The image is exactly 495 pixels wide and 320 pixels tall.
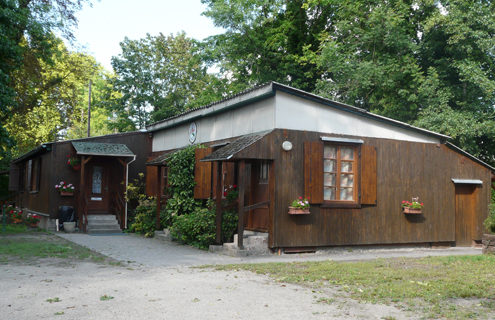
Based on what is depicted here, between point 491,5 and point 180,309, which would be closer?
point 180,309

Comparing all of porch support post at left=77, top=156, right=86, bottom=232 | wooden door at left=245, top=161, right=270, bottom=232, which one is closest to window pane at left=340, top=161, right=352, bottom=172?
wooden door at left=245, top=161, right=270, bottom=232

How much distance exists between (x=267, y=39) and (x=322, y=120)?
13.1m

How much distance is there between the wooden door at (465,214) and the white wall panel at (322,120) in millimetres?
3017

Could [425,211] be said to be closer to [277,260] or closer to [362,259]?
[362,259]

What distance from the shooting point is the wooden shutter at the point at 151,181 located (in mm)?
17156

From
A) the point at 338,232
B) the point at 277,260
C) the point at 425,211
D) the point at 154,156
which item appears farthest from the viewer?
the point at 154,156

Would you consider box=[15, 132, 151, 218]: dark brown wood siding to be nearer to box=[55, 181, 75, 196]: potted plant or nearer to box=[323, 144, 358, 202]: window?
box=[55, 181, 75, 196]: potted plant

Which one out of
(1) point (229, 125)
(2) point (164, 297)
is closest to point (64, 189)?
(1) point (229, 125)

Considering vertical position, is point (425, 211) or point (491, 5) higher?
point (491, 5)

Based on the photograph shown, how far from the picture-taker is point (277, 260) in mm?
10422

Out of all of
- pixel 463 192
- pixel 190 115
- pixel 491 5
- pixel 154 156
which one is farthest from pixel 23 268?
pixel 491 5

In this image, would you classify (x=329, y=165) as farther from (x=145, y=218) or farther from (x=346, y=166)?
(x=145, y=218)

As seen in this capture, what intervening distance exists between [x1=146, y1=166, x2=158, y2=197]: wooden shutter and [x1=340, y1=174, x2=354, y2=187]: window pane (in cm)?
736

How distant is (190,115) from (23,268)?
802 cm
